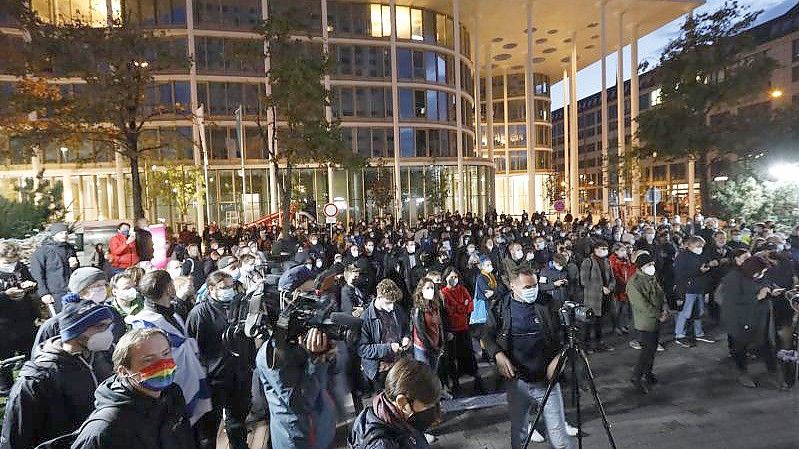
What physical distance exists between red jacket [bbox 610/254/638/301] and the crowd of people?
4cm

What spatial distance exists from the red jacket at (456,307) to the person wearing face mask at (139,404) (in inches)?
186

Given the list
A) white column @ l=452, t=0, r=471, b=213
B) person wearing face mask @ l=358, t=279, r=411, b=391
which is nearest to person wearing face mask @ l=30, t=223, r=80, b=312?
person wearing face mask @ l=358, t=279, r=411, b=391

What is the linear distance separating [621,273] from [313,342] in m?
8.44

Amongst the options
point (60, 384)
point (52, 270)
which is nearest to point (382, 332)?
point (60, 384)

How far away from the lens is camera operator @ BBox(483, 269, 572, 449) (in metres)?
4.80

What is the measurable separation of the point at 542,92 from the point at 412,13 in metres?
30.4

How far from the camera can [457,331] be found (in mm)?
7398

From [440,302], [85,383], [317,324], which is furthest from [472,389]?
[85,383]

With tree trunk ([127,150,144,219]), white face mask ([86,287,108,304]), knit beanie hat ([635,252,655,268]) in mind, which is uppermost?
tree trunk ([127,150,144,219])

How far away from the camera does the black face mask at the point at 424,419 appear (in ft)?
8.13

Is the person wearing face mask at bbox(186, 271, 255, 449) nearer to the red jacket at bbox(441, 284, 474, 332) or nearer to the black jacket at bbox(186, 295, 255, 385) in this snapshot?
the black jacket at bbox(186, 295, 255, 385)

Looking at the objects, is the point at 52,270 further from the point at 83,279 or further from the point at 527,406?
the point at 527,406

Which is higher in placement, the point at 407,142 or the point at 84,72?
the point at 407,142

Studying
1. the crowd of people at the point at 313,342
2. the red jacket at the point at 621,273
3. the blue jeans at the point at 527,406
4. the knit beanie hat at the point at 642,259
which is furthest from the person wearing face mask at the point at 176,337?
the red jacket at the point at 621,273
